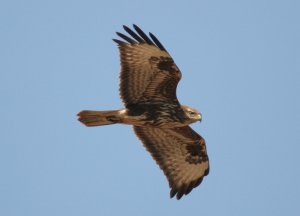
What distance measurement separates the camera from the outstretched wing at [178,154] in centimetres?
1252

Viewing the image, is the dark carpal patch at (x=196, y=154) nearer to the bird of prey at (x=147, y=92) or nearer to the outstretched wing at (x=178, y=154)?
the outstretched wing at (x=178, y=154)

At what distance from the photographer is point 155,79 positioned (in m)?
11.6

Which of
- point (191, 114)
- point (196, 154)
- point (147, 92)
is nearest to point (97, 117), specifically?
point (147, 92)

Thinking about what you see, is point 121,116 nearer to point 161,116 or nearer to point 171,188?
point 161,116

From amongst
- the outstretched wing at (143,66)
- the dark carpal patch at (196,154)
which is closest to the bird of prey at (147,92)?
the outstretched wing at (143,66)

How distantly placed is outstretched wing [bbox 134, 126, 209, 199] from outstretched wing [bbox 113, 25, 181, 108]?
3.96 feet

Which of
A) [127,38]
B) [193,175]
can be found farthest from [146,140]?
[127,38]

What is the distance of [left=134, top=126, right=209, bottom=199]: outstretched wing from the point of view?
12.5 metres

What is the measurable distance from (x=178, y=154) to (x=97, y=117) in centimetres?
228

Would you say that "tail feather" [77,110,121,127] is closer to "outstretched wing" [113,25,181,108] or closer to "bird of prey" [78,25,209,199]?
"bird of prey" [78,25,209,199]

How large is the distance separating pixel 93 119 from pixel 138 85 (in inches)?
42.9

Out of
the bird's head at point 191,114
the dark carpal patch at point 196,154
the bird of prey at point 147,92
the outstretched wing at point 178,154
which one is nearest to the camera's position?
the bird of prey at point 147,92

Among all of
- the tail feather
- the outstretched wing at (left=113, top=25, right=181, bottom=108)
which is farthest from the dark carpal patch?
the tail feather

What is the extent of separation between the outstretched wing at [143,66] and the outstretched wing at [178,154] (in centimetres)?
121
